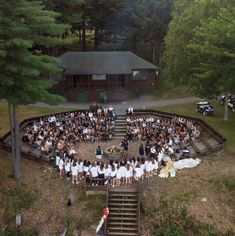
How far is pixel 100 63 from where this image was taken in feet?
178

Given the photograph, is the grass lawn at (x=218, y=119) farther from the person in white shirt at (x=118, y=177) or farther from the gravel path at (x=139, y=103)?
the person in white shirt at (x=118, y=177)

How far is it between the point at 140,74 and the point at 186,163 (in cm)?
2571

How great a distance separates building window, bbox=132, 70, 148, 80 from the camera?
56.4 meters

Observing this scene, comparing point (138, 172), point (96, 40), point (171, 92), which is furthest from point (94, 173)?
point (96, 40)

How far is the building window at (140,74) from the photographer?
56359 millimetres

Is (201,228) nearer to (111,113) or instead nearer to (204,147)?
(204,147)

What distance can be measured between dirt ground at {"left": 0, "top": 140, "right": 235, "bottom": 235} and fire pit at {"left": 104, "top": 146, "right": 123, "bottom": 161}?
4.75m

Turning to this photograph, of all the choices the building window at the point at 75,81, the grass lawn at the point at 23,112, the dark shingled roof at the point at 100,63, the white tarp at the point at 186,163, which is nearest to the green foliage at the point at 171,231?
the white tarp at the point at 186,163

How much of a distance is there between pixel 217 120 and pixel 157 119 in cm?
585

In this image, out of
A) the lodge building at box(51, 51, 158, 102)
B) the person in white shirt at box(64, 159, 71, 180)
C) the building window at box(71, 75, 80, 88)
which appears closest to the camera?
the person in white shirt at box(64, 159, 71, 180)

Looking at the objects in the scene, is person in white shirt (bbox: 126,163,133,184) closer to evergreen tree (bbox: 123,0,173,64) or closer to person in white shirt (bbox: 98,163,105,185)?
person in white shirt (bbox: 98,163,105,185)

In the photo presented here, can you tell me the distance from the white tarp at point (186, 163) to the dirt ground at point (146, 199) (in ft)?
1.36

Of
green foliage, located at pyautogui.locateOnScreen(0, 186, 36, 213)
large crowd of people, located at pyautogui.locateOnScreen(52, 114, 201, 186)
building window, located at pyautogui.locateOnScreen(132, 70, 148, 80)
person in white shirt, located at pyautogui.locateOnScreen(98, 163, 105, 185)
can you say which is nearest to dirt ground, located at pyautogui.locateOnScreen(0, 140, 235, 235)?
green foliage, located at pyautogui.locateOnScreen(0, 186, 36, 213)

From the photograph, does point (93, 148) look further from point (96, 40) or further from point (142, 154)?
point (96, 40)
